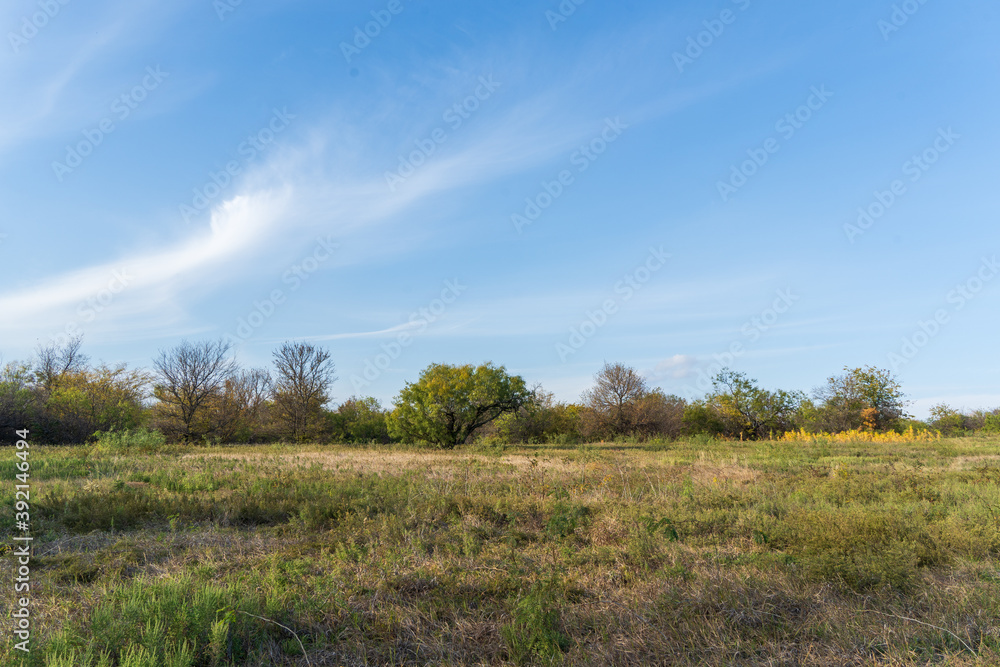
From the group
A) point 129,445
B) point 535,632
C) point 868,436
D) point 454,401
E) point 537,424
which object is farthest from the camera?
point 537,424

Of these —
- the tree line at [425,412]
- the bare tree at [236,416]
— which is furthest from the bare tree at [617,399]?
the bare tree at [236,416]

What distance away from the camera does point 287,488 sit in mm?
11289

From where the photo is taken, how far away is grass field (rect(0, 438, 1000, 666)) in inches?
166

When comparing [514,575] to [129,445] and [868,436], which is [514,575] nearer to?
[129,445]

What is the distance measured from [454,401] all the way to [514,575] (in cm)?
2627

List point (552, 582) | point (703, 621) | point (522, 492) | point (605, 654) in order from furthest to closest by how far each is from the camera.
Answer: point (522, 492)
point (552, 582)
point (703, 621)
point (605, 654)

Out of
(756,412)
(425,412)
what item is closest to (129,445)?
(425,412)

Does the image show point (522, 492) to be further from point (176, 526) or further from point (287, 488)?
point (176, 526)

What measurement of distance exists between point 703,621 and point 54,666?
5.05 metres

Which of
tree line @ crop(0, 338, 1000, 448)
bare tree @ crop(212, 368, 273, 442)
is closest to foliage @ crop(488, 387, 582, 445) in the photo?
tree line @ crop(0, 338, 1000, 448)

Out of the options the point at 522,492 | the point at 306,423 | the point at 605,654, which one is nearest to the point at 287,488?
the point at 522,492

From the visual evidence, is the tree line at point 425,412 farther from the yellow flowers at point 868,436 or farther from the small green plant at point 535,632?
the small green plant at point 535,632

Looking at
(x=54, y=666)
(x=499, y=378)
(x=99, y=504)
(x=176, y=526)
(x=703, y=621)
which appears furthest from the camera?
(x=499, y=378)

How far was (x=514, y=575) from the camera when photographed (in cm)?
575
